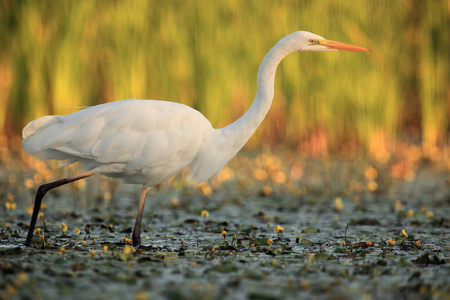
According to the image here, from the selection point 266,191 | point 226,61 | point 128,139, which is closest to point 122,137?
point 128,139

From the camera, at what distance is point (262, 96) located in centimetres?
561

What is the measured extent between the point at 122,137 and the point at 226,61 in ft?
17.6

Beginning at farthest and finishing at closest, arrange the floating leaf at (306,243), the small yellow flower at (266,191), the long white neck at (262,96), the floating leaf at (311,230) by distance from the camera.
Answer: the small yellow flower at (266,191), the floating leaf at (311,230), the long white neck at (262,96), the floating leaf at (306,243)

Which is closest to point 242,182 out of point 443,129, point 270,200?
point 270,200

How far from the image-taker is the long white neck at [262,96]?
558cm

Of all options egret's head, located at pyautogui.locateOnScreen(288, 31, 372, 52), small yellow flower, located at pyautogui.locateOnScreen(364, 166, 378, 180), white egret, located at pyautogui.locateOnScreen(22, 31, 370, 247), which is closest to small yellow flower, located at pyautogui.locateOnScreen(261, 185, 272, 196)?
small yellow flower, located at pyautogui.locateOnScreen(364, 166, 378, 180)

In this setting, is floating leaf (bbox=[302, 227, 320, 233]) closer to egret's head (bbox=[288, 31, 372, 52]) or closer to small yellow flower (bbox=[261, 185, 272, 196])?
egret's head (bbox=[288, 31, 372, 52])

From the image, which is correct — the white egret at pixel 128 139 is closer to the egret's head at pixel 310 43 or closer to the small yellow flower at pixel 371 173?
the egret's head at pixel 310 43

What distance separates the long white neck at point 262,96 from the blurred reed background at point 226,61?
4402 millimetres

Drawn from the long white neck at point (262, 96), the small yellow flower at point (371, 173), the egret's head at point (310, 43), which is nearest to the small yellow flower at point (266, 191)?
the small yellow flower at point (371, 173)

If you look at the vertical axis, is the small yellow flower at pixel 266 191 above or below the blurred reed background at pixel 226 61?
below

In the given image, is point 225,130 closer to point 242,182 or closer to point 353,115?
point 242,182

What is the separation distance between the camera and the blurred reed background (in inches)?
384

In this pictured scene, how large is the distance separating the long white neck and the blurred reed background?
14.4 ft
